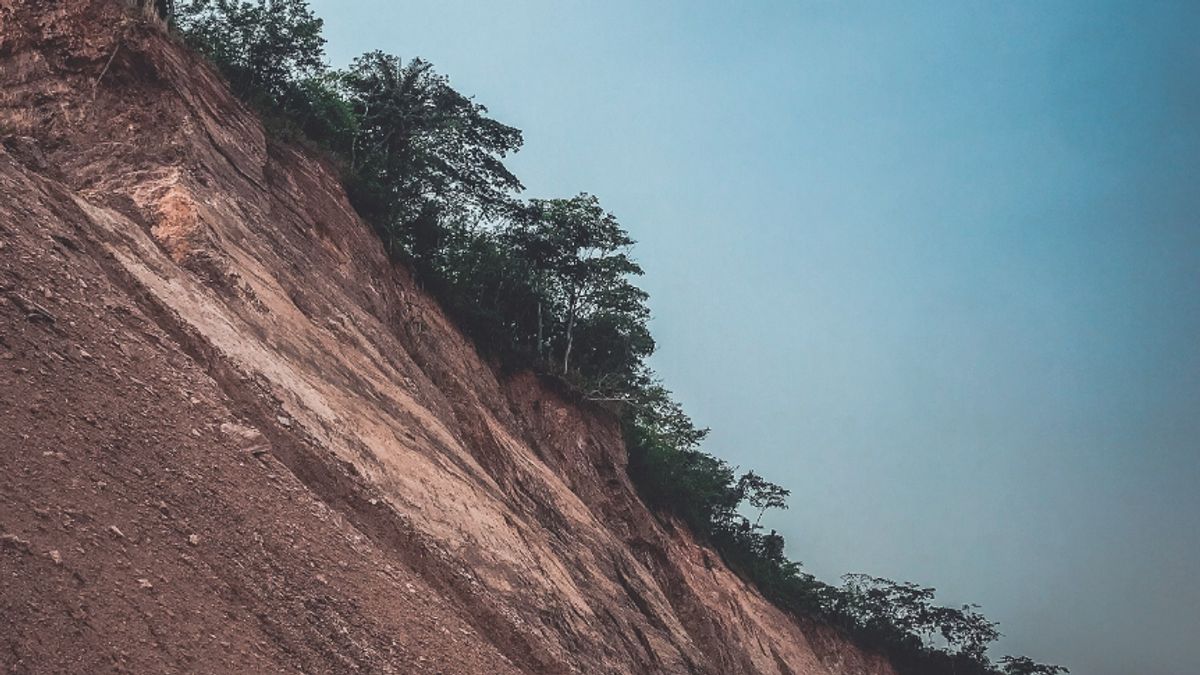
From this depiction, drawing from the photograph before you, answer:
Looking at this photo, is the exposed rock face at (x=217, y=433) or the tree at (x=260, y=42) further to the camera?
the tree at (x=260, y=42)

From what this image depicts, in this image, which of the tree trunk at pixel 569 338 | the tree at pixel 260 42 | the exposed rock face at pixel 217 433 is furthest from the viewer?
the tree trunk at pixel 569 338

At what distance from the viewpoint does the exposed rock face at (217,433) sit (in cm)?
607

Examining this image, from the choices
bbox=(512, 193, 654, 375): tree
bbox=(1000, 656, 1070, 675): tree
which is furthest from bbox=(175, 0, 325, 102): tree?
bbox=(1000, 656, 1070, 675): tree

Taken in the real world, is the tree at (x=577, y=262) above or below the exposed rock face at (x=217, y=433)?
above

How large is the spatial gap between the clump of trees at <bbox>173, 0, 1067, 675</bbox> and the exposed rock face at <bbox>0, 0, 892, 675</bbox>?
4.24 m

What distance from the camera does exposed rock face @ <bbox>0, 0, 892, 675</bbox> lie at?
239 inches

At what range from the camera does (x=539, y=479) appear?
18.6 metres

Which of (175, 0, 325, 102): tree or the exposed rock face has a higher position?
(175, 0, 325, 102): tree

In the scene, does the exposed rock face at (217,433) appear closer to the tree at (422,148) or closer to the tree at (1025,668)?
the tree at (422,148)

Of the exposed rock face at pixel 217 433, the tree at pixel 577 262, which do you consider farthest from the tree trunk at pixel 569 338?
the exposed rock face at pixel 217 433

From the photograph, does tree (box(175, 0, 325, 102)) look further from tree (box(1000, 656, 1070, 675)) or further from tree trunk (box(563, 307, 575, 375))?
tree (box(1000, 656, 1070, 675))

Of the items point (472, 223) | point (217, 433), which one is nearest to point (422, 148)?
point (472, 223)

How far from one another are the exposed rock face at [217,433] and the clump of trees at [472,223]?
4.24 m

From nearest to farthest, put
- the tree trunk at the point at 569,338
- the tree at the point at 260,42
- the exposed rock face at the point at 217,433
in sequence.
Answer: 1. the exposed rock face at the point at 217,433
2. the tree at the point at 260,42
3. the tree trunk at the point at 569,338
